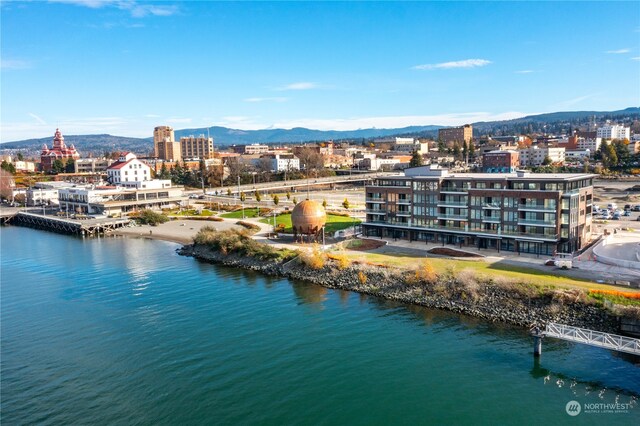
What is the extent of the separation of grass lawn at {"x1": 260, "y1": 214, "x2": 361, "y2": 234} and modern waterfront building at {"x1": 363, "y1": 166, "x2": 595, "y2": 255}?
336 inches

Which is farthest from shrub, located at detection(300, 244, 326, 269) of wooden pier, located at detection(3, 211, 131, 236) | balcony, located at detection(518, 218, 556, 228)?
wooden pier, located at detection(3, 211, 131, 236)

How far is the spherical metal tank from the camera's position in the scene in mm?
66000

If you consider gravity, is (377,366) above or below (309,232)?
below

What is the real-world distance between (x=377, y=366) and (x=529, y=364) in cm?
1033

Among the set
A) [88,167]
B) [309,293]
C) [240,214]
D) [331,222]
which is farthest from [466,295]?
[88,167]

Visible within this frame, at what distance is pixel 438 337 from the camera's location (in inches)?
1500

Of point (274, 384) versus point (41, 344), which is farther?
point (41, 344)

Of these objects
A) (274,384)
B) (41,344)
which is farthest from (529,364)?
(41,344)

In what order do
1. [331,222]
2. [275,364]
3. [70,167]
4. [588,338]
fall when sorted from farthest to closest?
1. [70,167]
2. [331,222]
3. [275,364]
4. [588,338]

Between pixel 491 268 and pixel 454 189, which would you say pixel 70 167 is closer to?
pixel 454 189

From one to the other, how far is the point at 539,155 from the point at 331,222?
408 feet

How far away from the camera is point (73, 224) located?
92438mm

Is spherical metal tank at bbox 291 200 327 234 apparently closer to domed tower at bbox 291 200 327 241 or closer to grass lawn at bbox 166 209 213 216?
domed tower at bbox 291 200 327 241

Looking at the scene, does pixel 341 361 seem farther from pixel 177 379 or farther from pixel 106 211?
pixel 106 211
